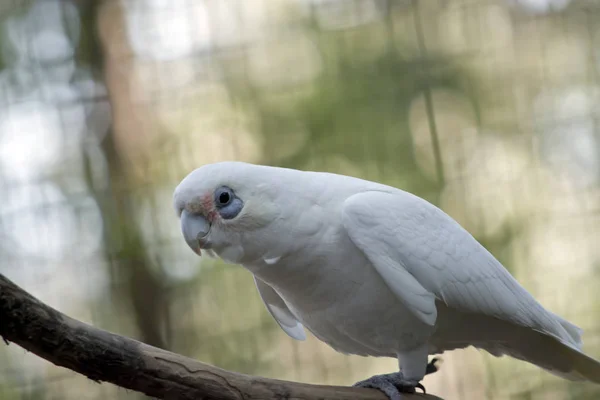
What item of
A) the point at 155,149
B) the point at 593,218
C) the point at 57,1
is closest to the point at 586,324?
the point at 593,218

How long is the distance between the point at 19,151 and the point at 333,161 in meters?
1.19

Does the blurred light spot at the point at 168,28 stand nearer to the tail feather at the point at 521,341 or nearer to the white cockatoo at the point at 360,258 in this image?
the white cockatoo at the point at 360,258

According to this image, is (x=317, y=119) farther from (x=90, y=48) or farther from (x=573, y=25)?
(x=573, y=25)

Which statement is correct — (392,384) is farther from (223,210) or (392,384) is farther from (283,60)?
(283,60)

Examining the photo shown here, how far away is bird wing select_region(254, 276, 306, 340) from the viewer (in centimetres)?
158

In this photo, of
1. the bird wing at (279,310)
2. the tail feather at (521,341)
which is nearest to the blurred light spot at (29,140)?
the bird wing at (279,310)

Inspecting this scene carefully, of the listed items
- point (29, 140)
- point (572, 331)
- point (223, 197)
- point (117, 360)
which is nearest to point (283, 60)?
point (29, 140)

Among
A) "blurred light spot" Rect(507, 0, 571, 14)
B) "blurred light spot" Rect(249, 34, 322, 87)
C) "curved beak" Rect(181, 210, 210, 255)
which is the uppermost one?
"blurred light spot" Rect(507, 0, 571, 14)

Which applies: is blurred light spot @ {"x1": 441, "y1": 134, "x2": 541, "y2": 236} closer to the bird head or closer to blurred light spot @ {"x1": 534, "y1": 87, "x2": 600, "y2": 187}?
blurred light spot @ {"x1": 534, "y1": 87, "x2": 600, "y2": 187}

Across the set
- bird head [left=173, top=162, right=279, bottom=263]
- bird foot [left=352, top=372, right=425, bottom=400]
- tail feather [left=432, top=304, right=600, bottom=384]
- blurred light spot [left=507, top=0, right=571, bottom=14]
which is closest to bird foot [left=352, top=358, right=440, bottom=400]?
bird foot [left=352, top=372, right=425, bottom=400]

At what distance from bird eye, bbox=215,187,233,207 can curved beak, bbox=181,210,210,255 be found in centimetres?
5

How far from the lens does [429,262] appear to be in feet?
4.29

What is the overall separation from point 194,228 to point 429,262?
0.48 meters

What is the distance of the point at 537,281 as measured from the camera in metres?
2.55
